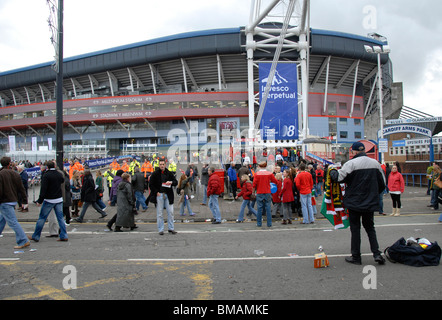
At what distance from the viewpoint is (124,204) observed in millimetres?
8812

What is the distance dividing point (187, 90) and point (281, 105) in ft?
60.9

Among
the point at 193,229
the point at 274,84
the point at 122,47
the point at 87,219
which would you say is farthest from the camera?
the point at 122,47

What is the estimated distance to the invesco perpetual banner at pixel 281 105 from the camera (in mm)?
36469

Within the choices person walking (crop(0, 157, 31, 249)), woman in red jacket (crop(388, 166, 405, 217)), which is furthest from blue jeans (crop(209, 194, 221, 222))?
woman in red jacket (crop(388, 166, 405, 217))

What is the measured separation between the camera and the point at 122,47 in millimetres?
47406

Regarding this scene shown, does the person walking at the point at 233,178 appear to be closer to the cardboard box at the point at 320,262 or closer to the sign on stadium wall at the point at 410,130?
the cardboard box at the point at 320,262

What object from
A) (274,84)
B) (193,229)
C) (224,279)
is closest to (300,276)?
(224,279)

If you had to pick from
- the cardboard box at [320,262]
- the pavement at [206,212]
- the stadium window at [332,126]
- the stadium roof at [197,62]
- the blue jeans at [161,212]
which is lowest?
the pavement at [206,212]

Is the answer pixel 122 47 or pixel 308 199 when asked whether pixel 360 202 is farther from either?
pixel 122 47

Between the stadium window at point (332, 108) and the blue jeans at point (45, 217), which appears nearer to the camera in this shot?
the blue jeans at point (45, 217)

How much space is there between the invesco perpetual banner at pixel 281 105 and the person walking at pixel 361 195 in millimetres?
31632

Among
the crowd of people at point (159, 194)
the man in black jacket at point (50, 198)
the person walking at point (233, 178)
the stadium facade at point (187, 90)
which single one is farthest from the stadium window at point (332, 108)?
the man in black jacket at point (50, 198)

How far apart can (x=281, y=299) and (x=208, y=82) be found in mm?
49056

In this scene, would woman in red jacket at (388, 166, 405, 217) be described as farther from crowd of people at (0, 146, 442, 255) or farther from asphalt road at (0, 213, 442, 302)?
asphalt road at (0, 213, 442, 302)
